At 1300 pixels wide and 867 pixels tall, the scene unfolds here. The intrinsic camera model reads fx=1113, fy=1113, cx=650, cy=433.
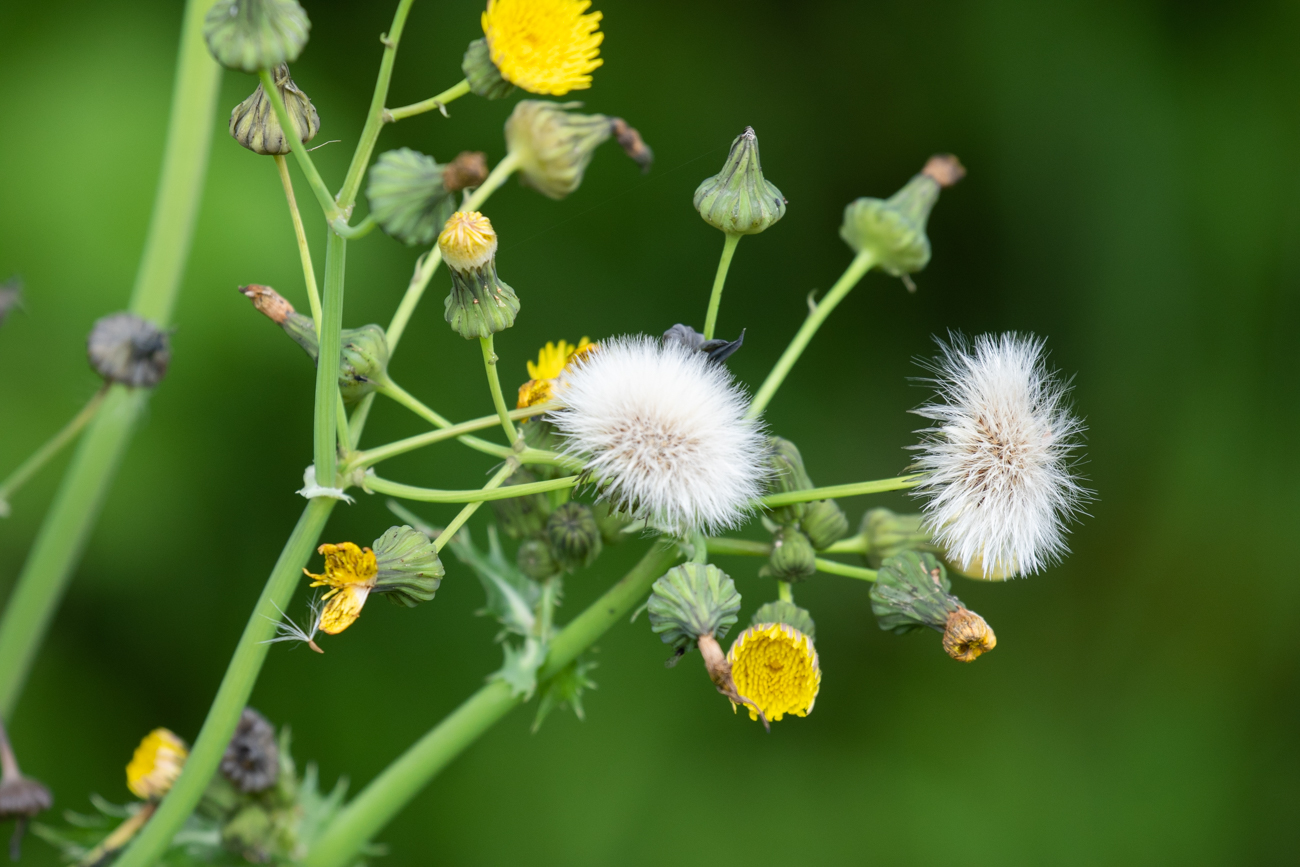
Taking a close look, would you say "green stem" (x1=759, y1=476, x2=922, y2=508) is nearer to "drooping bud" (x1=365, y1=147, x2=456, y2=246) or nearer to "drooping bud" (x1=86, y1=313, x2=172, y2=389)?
"drooping bud" (x1=365, y1=147, x2=456, y2=246)

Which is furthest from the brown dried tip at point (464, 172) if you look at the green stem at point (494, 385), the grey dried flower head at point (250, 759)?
the grey dried flower head at point (250, 759)

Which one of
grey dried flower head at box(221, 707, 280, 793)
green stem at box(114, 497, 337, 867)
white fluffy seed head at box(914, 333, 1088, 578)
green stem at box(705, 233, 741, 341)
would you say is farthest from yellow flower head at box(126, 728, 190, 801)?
white fluffy seed head at box(914, 333, 1088, 578)

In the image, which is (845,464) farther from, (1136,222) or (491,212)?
(491,212)

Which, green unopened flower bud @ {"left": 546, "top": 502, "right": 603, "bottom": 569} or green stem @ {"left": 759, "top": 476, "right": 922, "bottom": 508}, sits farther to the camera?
green unopened flower bud @ {"left": 546, "top": 502, "right": 603, "bottom": 569}

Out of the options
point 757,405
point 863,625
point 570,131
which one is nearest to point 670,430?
point 757,405

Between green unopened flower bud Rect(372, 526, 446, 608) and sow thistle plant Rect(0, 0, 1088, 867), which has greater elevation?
sow thistle plant Rect(0, 0, 1088, 867)

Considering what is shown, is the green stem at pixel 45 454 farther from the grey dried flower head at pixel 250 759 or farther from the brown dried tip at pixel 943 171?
the brown dried tip at pixel 943 171
